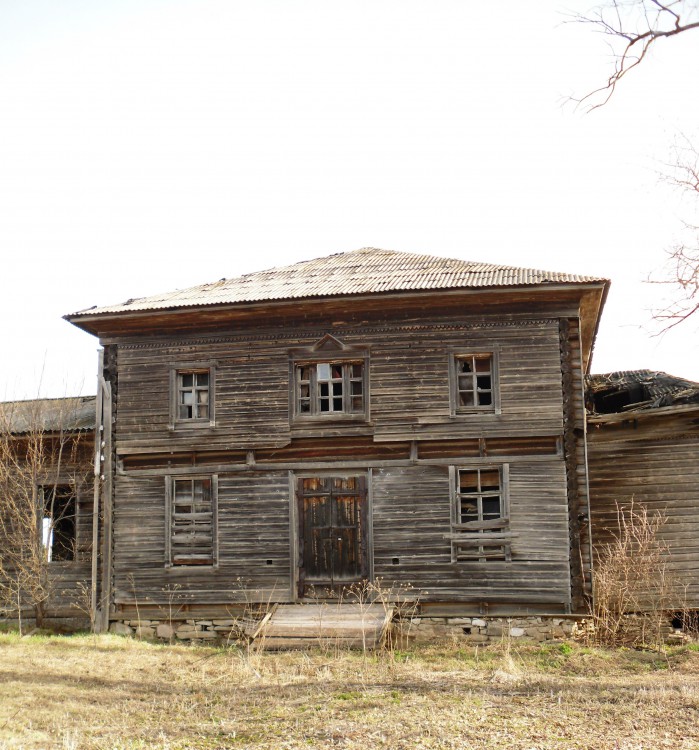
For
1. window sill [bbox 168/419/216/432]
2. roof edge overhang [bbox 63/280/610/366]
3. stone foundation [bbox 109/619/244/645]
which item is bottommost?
stone foundation [bbox 109/619/244/645]

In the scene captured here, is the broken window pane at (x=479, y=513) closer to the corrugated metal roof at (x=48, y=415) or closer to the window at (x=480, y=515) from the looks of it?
the window at (x=480, y=515)

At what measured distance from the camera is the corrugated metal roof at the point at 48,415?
1842cm

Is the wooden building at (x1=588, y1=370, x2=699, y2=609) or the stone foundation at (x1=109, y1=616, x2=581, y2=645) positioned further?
the wooden building at (x1=588, y1=370, x2=699, y2=609)

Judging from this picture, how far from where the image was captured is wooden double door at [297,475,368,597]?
632 inches

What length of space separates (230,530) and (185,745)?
26.2ft

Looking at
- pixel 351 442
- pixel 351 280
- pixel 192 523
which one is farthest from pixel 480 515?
pixel 192 523

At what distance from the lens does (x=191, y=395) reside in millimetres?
17141

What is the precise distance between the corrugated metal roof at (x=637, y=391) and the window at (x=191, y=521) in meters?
8.58

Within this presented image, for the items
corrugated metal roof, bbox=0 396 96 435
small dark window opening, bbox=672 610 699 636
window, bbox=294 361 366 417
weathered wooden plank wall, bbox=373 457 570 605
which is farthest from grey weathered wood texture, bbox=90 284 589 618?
small dark window opening, bbox=672 610 699 636

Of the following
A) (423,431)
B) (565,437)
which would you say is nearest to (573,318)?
(565,437)

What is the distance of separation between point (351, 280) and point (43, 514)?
8.23m

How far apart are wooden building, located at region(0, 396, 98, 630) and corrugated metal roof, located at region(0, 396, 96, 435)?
0.10 ft

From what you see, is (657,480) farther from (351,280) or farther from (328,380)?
(351,280)

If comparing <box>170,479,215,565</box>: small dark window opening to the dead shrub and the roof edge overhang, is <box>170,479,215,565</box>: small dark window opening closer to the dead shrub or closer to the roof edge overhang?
the roof edge overhang
